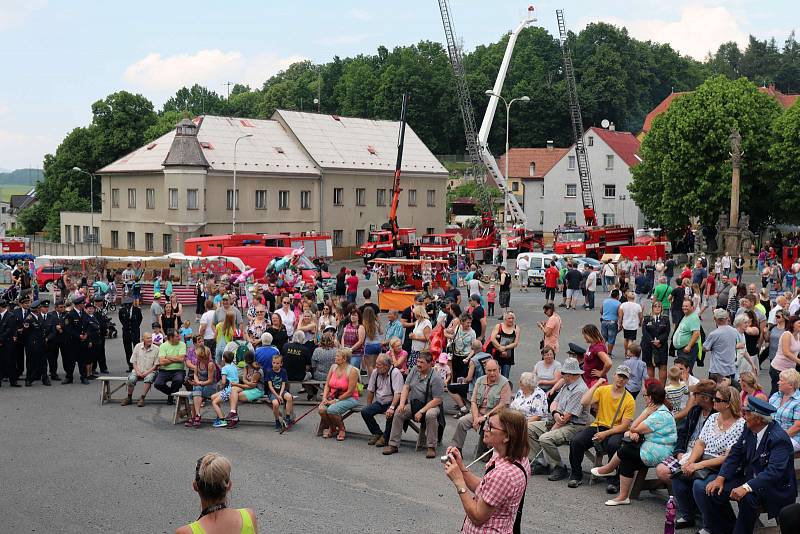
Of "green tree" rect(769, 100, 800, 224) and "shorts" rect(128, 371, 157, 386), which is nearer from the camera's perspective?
"shorts" rect(128, 371, 157, 386)

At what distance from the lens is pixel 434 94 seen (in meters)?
104

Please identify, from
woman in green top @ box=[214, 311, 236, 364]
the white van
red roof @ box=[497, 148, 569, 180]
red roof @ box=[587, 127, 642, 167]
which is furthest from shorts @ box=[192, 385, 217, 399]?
red roof @ box=[497, 148, 569, 180]

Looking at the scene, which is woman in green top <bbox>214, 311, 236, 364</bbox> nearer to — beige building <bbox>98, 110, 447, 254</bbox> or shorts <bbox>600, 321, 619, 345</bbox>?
shorts <bbox>600, 321, 619, 345</bbox>

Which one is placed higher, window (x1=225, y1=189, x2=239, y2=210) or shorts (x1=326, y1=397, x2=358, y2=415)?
window (x1=225, y1=189, x2=239, y2=210)

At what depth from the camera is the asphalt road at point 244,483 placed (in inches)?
370

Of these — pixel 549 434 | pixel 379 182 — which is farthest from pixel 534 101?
pixel 549 434

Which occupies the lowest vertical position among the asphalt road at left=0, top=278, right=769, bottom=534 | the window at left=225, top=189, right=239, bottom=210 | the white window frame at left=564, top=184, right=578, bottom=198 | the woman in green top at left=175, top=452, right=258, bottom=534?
the asphalt road at left=0, top=278, right=769, bottom=534

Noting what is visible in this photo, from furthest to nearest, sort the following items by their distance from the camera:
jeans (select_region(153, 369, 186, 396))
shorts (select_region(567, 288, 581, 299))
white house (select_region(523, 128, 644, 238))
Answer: white house (select_region(523, 128, 644, 238)), shorts (select_region(567, 288, 581, 299)), jeans (select_region(153, 369, 186, 396))

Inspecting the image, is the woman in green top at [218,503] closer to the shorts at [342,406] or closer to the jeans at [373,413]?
the jeans at [373,413]

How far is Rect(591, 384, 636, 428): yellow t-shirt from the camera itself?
1040 centimetres

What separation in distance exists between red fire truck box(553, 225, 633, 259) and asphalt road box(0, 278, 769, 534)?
3376cm

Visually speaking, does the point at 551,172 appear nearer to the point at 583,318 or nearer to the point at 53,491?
the point at 583,318

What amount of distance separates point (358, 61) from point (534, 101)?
32632 millimetres

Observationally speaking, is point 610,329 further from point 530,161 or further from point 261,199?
point 530,161
